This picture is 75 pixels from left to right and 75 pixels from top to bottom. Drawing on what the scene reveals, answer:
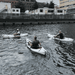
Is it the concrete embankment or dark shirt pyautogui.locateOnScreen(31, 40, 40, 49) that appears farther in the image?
the concrete embankment

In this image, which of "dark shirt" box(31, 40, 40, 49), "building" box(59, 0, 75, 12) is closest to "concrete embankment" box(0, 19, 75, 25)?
"building" box(59, 0, 75, 12)

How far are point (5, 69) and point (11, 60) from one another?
1.93 meters

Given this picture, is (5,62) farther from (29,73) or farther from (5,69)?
(29,73)

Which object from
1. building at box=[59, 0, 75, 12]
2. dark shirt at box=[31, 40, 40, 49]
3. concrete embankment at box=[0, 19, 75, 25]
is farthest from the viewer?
building at box=[59, 0, 75, 12]

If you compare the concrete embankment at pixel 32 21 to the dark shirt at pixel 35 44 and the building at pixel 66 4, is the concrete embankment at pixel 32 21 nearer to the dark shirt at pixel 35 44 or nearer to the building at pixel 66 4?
the building at pixel 66 4

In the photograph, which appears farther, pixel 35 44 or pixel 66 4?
pixel 66 4

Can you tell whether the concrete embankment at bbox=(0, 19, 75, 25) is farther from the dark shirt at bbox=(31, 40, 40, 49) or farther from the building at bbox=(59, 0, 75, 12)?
the dark shirt at bbox=(31, 40, 40, 49)

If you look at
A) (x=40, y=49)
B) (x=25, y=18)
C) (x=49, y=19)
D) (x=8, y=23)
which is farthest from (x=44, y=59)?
(x=49, y=19)

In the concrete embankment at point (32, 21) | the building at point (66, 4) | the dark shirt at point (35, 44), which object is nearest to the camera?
the dark shirt at point (35, 44)

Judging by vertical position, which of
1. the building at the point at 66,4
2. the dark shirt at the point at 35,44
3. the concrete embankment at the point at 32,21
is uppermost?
the building at the point at 66,4

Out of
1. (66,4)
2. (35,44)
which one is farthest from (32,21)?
(66,4)

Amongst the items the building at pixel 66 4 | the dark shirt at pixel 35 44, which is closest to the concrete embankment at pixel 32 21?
the building at pixel 66 4

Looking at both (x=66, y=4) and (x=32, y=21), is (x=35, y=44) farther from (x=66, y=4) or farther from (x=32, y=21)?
(x=66, y=4)

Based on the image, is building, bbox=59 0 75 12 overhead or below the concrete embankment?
overhead
